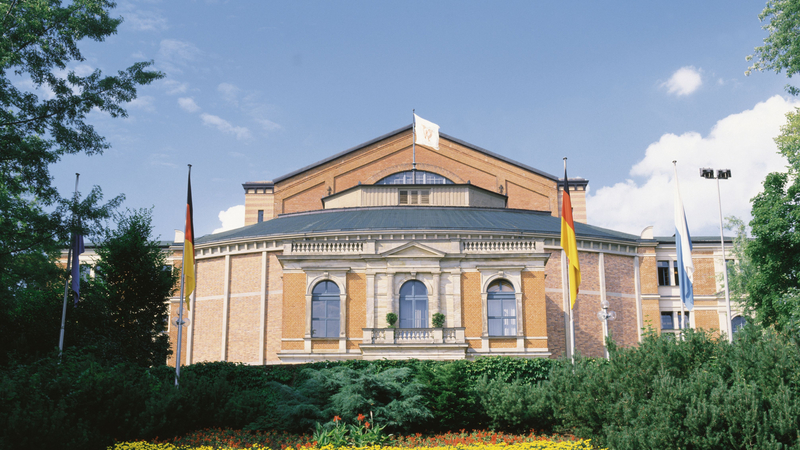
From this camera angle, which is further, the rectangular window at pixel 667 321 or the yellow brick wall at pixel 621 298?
the rectangular window at pixel 667 321

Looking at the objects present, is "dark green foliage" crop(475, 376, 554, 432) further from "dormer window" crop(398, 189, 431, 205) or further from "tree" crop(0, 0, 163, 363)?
"dormer window" crop(398, 189, 431, 205)

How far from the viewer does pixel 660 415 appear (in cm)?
1324

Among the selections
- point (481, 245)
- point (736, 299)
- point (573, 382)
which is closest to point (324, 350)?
point (481, 245)

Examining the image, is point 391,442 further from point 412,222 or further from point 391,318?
point 412,222

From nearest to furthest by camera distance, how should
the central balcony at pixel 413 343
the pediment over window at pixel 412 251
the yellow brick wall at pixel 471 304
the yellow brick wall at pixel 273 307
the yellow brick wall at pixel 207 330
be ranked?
1. the central balcony at pixel 413 343
2. the yellow brick wall at pixel 471 304
3. the pediment over window at pixel 412 251
4. the yellow brick wall at pixel 273 307
5. the yellow brick wall at pixel 207 330

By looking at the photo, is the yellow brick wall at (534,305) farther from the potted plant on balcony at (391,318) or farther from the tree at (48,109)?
the tree at (48,109)

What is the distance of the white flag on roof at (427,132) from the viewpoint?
5019 cm

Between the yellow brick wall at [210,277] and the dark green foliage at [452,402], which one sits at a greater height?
the yellow brick wall at [210,277]

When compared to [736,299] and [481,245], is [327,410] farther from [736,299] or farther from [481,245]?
[736,299]

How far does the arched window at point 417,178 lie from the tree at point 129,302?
2698cm

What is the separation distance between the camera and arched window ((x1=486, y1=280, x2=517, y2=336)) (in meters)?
32.3

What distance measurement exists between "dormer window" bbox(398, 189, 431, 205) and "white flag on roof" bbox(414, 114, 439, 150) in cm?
717

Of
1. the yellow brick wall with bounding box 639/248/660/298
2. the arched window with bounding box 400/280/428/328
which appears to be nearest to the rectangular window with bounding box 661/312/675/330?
the yellow brick wall with bounding box 639/248/660/298

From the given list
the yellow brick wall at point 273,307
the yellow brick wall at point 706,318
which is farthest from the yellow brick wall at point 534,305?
the yellow brick wall at point 706,318
